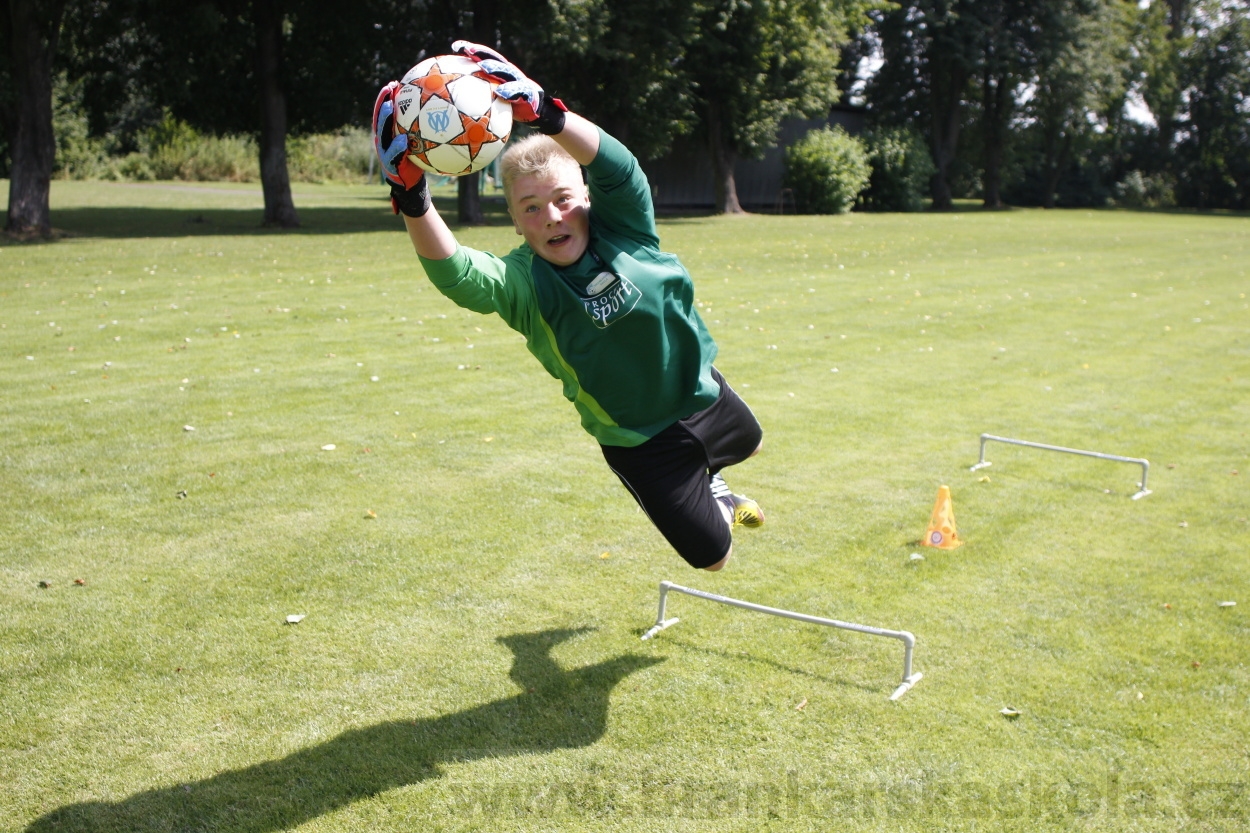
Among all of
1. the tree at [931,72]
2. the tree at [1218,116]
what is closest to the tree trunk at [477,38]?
the tree at [931,72]

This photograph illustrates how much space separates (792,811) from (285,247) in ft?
69.3

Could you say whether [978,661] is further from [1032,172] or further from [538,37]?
[1032,172]

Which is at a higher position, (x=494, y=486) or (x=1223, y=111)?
(x=1223, y=111)

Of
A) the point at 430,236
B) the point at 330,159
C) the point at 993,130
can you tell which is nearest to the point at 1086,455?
the point at 430,236

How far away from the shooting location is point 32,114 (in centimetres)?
2352

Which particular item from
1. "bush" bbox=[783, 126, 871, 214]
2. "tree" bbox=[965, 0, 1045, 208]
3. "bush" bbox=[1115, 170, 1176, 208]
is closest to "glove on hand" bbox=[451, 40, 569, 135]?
"bush" bbox=[783, 126, 871, 214]

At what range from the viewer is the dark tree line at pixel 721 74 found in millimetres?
26288

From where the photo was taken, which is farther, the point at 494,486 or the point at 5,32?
the point at 5,32

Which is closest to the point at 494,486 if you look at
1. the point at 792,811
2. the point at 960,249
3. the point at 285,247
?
the point at 792,811

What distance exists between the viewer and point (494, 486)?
304 inches

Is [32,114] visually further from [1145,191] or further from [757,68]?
[1145,191]

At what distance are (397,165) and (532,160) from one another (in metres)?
0.58

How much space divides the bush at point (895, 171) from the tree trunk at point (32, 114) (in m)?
30.8

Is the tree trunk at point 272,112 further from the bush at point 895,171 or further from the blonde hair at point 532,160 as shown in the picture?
the blonde hair at point 532,160
